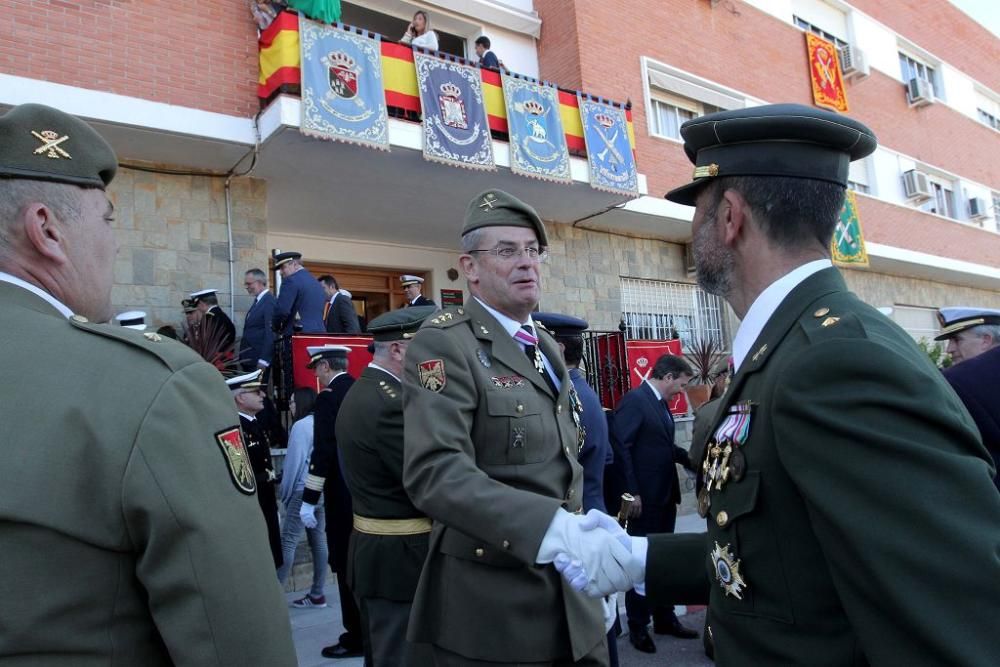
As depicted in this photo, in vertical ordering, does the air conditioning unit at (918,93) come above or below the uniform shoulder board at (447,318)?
above

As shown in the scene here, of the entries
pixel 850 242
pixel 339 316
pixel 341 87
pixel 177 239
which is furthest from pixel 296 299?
pixel 850 242

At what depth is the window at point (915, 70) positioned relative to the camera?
20.0 meters

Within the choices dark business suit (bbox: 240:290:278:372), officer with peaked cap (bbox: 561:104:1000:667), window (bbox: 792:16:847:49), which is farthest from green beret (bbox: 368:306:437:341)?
window (bbox: 792:16:847:49)

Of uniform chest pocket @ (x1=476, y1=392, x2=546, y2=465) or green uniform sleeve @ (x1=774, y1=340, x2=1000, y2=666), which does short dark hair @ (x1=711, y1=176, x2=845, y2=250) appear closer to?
green uniform sleeve @ (x1=774, y1=340, x2=1000, y2=666)

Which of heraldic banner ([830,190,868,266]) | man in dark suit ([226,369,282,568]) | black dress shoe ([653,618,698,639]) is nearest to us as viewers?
black dress shoe ([653,618,698,639])

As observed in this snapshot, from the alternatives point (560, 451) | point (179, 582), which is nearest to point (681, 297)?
point (560, 451)

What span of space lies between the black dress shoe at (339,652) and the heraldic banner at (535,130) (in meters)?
6.36

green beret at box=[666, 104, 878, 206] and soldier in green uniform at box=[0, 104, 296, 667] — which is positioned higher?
green beret at box=[666, 104, 878, 206]

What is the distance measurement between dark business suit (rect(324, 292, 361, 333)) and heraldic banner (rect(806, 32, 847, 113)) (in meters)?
12.4

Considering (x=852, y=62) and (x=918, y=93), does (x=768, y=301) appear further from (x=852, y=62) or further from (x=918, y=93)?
(x=918, y=93)

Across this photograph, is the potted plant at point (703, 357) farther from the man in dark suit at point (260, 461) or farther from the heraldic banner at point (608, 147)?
the man in dark suit at point (260, 461)

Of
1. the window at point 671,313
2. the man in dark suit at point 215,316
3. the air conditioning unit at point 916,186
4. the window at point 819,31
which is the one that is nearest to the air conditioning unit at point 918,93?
the air conditioning unit at point 916,186

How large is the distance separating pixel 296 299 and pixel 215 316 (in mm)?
915

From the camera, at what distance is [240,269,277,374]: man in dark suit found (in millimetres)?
8055
